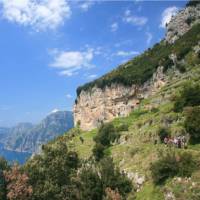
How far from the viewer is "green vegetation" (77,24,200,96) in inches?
3767

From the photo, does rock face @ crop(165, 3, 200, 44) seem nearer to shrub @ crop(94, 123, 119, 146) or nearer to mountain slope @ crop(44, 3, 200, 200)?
mountain slope @ crop(44, 3, 200, 200)

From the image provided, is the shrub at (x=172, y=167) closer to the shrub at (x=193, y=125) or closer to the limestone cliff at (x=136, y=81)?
the shrub at (x=193, y=125)

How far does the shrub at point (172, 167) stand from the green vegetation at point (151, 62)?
54712 mm

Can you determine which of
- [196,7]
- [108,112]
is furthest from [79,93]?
[196,7]

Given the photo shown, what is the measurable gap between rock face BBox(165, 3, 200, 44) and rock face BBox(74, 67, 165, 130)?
80.9 feet

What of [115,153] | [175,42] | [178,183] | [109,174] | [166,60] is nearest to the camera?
[178,183]

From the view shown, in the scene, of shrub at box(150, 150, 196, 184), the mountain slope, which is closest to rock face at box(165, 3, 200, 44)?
the mountain slope

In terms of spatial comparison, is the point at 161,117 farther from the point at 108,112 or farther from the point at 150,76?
the point at 108,112

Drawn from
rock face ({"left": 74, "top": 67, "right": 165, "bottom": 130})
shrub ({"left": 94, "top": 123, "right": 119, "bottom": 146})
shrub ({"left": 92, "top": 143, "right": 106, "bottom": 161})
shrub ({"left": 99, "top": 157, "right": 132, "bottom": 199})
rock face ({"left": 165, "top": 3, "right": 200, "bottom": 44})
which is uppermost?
rock face ({"left": 165, "top": 3, "right": 200, "bottom": 44})

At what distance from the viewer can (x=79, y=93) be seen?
5472 inches

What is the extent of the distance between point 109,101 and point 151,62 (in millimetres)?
18864

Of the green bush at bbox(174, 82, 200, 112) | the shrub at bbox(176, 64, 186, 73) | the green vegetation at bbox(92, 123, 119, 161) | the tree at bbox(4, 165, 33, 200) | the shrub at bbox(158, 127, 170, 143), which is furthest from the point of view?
the shrub at bbox(176, 64, 186, 73)

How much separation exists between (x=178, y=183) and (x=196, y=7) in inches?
3769

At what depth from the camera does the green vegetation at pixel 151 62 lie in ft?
314
